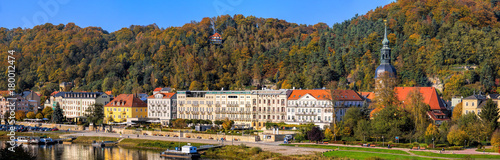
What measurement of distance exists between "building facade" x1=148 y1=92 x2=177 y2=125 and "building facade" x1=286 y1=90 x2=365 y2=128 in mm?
25208

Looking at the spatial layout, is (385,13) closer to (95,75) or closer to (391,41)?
(391,41)

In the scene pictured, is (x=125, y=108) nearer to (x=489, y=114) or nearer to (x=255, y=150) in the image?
(x=255, y=150)

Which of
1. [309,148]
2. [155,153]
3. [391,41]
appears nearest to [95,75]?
[391,41]

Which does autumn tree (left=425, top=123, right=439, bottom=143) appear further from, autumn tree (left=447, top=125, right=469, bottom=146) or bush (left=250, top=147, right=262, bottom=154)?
bush (left=250, top=147, right=262, bottom=154)

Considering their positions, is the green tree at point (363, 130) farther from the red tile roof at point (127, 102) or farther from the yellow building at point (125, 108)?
the red tile roof at point (127, 102)

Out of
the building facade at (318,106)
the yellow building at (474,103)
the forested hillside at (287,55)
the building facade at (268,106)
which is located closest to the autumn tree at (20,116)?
the forested hillside at (287,55)

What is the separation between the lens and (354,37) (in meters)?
132

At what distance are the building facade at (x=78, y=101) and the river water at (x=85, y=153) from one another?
3458 centimetres

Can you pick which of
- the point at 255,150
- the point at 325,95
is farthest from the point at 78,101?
the point at 255,150

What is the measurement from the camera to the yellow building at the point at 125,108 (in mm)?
104500

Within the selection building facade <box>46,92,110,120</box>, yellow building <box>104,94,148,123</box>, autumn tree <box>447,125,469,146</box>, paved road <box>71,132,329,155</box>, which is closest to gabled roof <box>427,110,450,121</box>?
autumn tree <box>447,125,469,146</box>

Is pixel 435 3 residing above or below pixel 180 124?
above

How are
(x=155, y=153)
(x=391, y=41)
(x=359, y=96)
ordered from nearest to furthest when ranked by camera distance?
(x=155, y=153) → (x=359, y=96) → (x=391, y=41)

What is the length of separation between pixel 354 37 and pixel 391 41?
12.8 m
